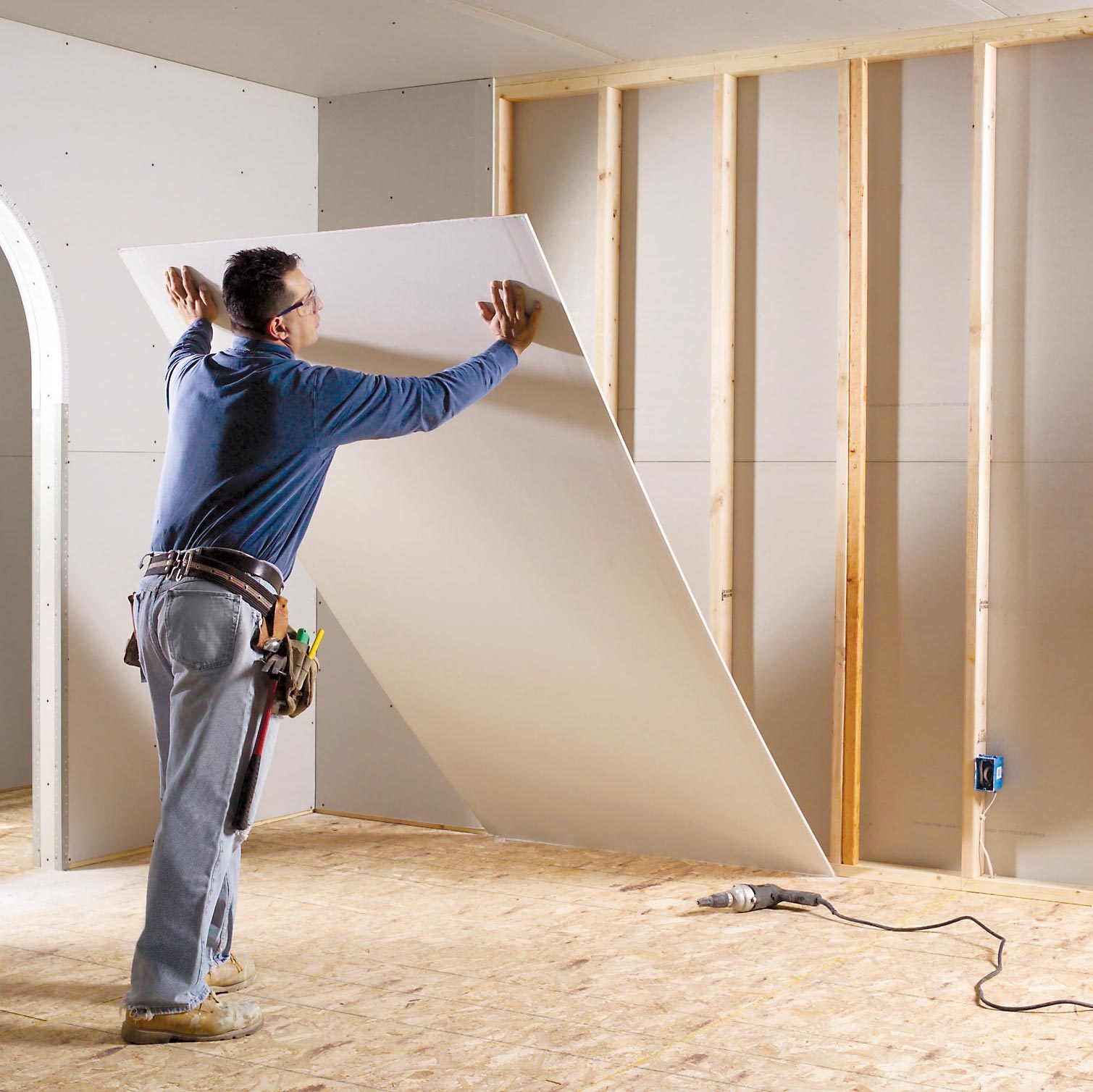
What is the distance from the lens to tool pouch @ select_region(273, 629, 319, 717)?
3.10 m

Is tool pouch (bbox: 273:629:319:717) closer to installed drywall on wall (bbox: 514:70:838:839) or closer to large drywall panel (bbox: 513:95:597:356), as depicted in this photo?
installed drywall on wall (bbox: 514:70:838:839)

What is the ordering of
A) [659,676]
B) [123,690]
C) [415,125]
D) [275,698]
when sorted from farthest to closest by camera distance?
[415,125] < [123,690] < [659,676] < [275,698]

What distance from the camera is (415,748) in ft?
17.4

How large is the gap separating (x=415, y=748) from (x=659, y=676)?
1.61 metres

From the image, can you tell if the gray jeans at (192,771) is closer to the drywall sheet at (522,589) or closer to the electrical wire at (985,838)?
the drywall sheet at (522,589)

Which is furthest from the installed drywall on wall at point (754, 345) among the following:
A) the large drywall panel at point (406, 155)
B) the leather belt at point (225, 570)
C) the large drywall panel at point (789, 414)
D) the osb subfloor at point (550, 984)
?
the leather belt at point (225, 570)

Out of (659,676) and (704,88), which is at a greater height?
(704,88)

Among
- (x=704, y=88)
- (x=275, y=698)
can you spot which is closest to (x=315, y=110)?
(x=704, y=88)

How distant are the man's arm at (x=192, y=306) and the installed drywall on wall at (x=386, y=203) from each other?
163cm

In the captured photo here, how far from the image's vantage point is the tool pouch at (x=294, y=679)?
3102 millimetres

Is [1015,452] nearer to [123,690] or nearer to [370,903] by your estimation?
[370,903]

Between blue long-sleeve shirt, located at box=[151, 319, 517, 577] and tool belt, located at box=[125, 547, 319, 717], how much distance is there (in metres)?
0.03

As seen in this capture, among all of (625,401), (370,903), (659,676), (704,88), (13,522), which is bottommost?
(370,903)

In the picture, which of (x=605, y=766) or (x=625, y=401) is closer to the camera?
(x=605, y=766)
